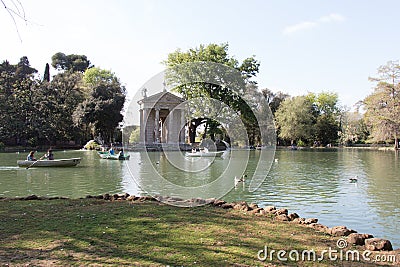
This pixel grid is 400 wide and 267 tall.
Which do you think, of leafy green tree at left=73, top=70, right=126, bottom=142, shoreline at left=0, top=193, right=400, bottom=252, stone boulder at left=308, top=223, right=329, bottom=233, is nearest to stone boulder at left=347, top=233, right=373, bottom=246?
shoreline at left=0, top=193, right=400, bottom=252

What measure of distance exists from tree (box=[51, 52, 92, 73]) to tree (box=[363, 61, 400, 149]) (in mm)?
67700

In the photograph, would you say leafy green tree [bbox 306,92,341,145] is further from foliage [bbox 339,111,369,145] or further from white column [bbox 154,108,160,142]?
white column [bbox 154,108,160,142]

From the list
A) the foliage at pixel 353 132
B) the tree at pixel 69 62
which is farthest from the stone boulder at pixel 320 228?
the tree at pixel 69 62

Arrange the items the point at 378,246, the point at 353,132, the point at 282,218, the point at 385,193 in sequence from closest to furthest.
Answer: the point at 378,246
the point at 282,218
the point at 385,193
the point at 353,132

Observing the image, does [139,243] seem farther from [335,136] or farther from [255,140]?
[335,136]

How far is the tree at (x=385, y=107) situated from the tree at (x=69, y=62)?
222 ft

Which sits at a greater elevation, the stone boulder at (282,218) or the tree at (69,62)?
the tree at (69,62)

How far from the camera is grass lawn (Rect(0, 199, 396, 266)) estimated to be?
5.30 metres

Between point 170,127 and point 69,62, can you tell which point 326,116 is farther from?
point 69,62

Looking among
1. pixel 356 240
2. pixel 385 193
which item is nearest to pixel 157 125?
pixel 385 193

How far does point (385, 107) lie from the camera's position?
5894 cm

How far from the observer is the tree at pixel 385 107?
5747cm

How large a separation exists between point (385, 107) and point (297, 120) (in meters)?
17.5

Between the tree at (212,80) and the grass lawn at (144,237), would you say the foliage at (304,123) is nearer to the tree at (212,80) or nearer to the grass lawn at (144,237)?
the tree at (212,80)
